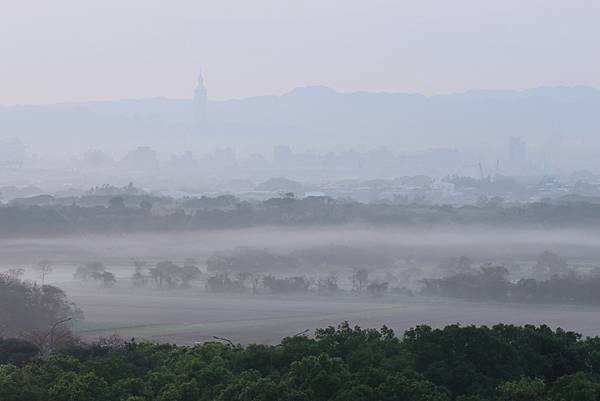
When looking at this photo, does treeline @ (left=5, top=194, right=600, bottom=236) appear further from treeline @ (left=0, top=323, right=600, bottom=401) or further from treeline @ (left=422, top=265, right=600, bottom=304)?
treeline @ (left=0, top=323, right=600, bottom=401)

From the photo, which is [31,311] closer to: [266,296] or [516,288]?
[266,296]

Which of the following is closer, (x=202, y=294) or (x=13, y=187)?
(x=202, y=294)

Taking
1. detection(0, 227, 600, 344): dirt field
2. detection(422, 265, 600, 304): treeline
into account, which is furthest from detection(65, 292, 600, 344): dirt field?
detection(422, 265, 600, 304): treeline

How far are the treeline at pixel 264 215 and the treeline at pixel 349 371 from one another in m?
75.5

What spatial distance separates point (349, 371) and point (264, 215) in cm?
8940

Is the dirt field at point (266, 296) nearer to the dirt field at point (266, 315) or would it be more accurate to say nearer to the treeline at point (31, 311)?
the dirt field at point (266, 315)

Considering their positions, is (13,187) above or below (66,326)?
above

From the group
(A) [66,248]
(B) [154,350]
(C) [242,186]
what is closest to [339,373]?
(B) [154,350]

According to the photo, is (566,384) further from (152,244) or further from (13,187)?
(13,187)

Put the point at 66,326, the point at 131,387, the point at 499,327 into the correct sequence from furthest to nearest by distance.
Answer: the point at 66,326
the point at 499,327
the point at 131,387

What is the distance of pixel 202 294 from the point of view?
65750 mm

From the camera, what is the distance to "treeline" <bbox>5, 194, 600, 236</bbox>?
10244 cm

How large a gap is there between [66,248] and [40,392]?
68.6 meters

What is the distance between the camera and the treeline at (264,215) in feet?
336
